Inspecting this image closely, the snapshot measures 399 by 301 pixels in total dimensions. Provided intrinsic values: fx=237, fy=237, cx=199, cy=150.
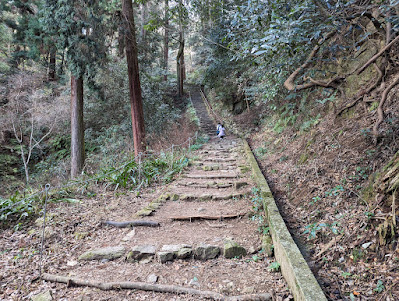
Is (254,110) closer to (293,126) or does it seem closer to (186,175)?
(293,126)

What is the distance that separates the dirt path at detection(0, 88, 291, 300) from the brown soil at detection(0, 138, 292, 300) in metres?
0.01

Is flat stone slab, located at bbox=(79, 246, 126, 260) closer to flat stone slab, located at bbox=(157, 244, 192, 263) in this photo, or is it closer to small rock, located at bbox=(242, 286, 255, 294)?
flat stone slab, located at bbox=(157, 244, 192, 263)

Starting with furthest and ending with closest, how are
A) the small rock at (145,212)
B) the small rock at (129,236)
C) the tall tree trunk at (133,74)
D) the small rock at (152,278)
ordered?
the tall tree trunk at (133,74)
the small rock at (145,212)
the small rock at (129,236)
the small rock at (152,278)

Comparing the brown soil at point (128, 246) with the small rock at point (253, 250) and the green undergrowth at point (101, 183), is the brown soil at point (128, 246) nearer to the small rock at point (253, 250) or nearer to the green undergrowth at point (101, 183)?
the small rock at point (253, 250)

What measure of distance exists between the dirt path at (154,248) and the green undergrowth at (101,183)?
374 mm

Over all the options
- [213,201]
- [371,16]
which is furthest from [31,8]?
[371,16]

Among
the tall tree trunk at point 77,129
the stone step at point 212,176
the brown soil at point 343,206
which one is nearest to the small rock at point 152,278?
the brown soil at point 343,206

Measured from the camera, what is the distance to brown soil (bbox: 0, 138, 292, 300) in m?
2.78

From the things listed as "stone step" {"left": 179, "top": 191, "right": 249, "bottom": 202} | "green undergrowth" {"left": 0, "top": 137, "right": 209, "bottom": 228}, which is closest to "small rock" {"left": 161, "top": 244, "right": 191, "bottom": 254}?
"stone step" {"left": 179, "top": 191, "right": 249, "bottom": 202}

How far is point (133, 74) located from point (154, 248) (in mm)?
6622

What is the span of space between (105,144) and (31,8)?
10548 millimetres

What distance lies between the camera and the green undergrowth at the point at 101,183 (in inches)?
178

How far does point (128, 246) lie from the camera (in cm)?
373

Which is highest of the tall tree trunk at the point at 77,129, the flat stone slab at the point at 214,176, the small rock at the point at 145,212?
the tall tree trunk at the point at 77,129
